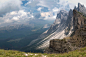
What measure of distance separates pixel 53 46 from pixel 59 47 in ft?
33.9

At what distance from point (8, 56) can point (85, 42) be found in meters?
72.7

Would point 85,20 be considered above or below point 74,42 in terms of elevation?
above

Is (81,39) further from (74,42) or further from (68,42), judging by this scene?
(68,42)

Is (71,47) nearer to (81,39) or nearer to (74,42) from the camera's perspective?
(74,42)

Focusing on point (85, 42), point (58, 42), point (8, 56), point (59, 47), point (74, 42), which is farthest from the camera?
point (58, 42)

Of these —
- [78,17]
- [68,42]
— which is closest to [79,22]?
[78,17]

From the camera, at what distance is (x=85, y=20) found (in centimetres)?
9338

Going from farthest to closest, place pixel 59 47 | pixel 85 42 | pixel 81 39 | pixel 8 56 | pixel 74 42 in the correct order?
pixel 59 47 < pixel 74 42 < pixel 81 39 < pixel 85 42 < pixel 8 56

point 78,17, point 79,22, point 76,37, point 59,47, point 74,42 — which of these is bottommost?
point 59,47

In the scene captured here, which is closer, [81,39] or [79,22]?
[81,39]

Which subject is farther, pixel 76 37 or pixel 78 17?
pixel 78 17

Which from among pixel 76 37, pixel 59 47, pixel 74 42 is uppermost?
pixel 76 37

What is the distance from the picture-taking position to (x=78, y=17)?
95062mm

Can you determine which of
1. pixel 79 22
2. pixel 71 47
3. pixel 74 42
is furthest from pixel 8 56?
pixel 79 22
